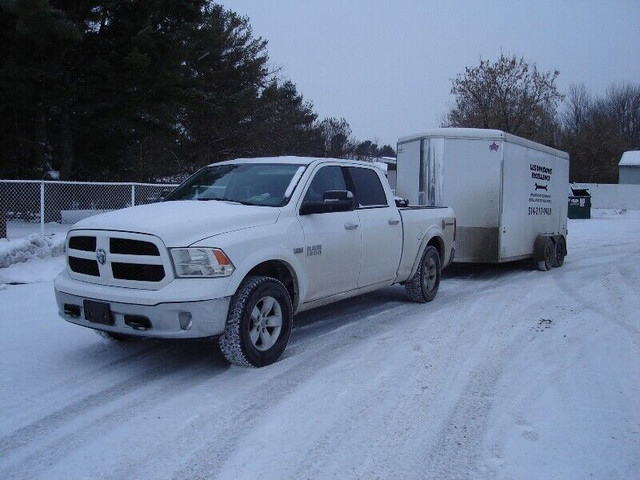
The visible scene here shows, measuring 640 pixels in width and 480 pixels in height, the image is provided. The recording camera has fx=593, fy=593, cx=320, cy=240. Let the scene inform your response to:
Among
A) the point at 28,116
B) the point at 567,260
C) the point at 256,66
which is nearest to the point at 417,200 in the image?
the point at 567,260

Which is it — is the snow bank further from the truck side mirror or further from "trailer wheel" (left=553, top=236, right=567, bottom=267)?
"trailer wheel" (left=553, top=236, right=567, bottom=267)

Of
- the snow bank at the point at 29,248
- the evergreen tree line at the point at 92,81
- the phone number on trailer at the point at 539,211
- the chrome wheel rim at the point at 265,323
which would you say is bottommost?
the chrome wheel rim at the point at 265,323

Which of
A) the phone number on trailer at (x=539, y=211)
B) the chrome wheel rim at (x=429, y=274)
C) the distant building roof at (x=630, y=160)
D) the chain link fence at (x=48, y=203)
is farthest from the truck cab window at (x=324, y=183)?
the distant building roof at (x=630, y=160)

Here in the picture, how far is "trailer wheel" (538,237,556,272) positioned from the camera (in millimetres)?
12500

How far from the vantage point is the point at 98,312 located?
16.1 ft

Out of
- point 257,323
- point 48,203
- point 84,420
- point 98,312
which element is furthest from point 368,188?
point 48,203

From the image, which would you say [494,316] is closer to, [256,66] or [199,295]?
[199,295]

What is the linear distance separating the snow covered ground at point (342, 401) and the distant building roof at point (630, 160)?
57.5m

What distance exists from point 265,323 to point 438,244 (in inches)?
170

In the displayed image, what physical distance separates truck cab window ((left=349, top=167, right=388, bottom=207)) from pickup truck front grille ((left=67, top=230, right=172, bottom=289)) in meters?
2.86

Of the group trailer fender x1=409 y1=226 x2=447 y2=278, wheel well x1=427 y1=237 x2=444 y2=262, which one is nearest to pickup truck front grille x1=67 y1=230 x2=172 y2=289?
trailer fender x1=409 y1=226 x2=447 y2=278

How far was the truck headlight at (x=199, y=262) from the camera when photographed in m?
4.79

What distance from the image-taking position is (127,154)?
900 inches

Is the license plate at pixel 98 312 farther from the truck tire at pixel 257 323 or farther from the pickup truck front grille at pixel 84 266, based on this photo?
the truck tire at pixel 257 323
